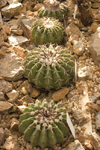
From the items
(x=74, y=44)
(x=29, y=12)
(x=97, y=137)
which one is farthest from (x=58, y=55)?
(x=29, y=12)

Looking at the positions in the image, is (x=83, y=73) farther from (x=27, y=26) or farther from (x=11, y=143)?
(x=27, y=26)

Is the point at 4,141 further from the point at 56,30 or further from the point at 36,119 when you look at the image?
the point at 56,30

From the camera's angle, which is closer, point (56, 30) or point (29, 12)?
point (56, 30)

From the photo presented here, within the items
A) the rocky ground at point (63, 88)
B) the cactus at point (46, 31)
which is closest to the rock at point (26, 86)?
the rocky ground at point (63, 88)

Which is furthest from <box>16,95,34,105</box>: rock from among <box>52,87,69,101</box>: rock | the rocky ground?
<box>52,87,69,101</box>: rock

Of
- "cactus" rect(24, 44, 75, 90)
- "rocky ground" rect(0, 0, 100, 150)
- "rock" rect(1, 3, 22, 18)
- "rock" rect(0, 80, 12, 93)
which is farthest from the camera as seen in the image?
"rock" rect(1, 3, 22, 18)

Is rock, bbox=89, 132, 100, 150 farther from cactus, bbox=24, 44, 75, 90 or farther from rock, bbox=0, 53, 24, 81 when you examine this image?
rock, bbox=0, 53, 24, 81
